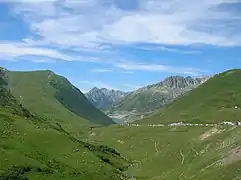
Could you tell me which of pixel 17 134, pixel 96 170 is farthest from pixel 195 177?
pixel 17 134

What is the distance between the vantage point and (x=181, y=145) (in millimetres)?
168875

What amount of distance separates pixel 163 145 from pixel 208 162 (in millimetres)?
75997

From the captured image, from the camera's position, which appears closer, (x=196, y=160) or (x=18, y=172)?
(x=18, y=172)

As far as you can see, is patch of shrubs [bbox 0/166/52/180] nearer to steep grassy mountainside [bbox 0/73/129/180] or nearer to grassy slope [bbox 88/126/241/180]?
steep grassy mountainside [bbox 0/73/129/180]

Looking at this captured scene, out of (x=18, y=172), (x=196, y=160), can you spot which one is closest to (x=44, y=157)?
(x=18, y=172)

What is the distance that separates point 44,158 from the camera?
436ft

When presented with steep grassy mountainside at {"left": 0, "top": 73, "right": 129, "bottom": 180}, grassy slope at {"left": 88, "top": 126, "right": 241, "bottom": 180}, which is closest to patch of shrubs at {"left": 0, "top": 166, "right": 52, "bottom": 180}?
steep grassy mountainside at {"left": 0, "top": 73, "right": 129, "bottom": 180}

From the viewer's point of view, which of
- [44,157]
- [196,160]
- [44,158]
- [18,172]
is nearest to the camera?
[18,172]

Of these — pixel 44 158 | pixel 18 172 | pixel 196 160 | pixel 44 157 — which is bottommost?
pixel 18 172

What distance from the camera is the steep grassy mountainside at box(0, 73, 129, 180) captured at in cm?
11669

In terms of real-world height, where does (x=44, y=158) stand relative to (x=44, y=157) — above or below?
below

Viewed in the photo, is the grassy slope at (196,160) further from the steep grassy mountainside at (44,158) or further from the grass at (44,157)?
the grass at (44,157)

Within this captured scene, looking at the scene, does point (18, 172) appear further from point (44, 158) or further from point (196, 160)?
point (196, 160)

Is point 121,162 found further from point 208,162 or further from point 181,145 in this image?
point 208,162
